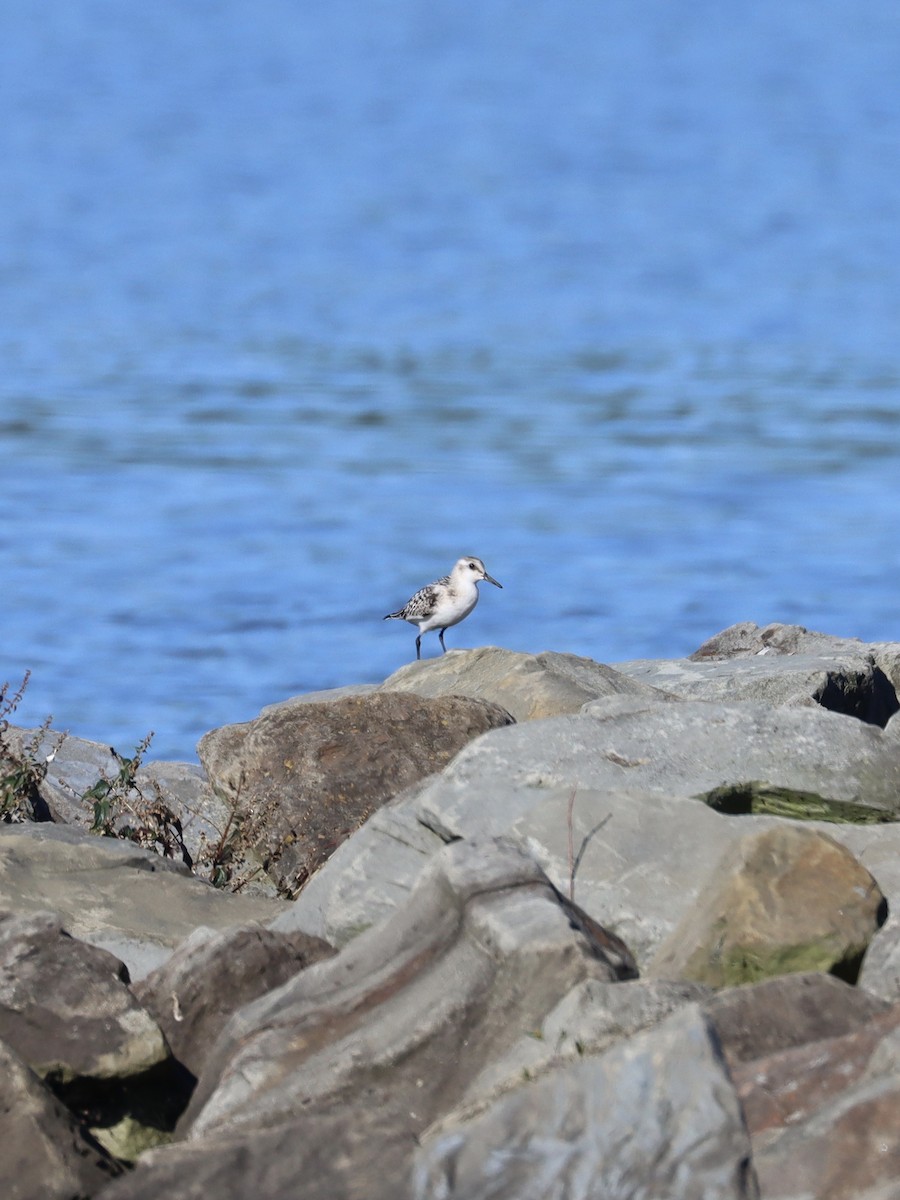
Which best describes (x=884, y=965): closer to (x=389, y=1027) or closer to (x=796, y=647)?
(x=389, y=1027)

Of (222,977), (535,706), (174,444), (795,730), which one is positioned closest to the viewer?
(222,977)

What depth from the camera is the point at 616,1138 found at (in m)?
4.13

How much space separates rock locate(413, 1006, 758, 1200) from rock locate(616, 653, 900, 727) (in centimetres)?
527

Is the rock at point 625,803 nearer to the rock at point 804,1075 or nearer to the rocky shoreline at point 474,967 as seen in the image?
the rocky shoreline at point 474,967

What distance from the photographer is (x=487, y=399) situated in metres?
29.2

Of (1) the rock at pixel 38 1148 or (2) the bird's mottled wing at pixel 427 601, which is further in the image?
(2) the bird's mottled wing at pixel 427 601

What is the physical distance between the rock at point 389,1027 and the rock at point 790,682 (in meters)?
4.14

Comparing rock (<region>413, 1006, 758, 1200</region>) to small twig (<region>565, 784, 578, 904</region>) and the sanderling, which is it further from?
the sanderling

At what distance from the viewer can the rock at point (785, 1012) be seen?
4949 mm

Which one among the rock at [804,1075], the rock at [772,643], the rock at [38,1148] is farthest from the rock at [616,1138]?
the rock at [772,643]

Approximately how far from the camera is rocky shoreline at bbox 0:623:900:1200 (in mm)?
4207

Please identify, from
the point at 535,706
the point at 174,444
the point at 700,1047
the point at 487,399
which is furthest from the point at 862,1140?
the point at 487,399

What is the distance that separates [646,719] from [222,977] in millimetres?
2026

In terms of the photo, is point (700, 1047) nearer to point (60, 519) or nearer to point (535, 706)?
point (535, 706)
